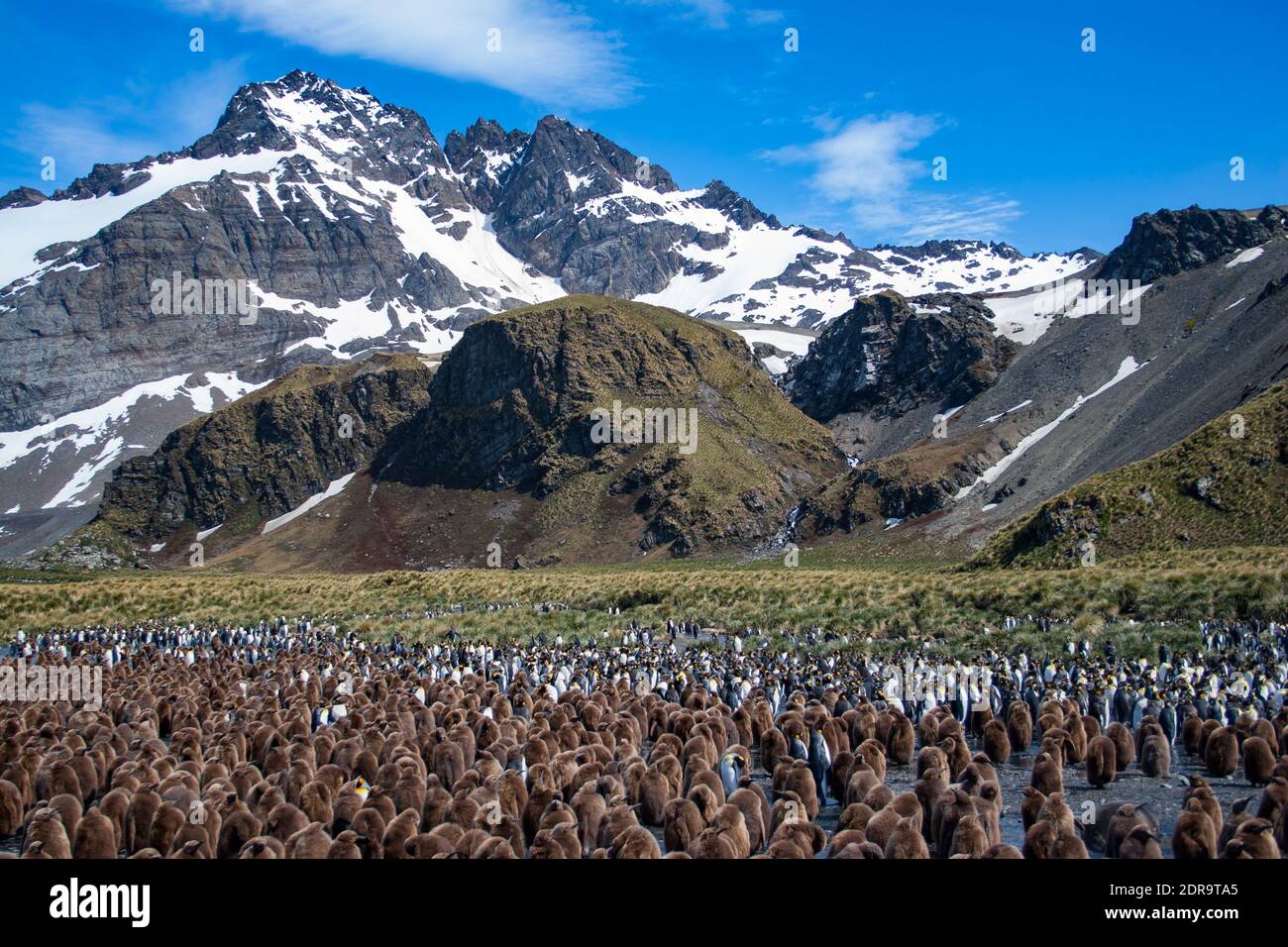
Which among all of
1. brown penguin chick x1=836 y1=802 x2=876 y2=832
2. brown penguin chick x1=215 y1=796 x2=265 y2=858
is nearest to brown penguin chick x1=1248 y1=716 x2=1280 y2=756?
brown penguin chick x1=836 y1=802 x2=876 y2=832

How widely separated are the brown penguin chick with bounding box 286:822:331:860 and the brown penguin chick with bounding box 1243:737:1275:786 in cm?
1280

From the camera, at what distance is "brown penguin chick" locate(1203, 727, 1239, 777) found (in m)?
14.3

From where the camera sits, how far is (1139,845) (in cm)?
916

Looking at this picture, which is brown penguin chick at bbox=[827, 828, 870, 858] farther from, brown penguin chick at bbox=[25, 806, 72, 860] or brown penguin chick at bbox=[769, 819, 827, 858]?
brown penguin chick at bbox=[25, 806, 72, 860]


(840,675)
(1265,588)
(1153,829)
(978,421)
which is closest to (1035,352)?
(978,421)

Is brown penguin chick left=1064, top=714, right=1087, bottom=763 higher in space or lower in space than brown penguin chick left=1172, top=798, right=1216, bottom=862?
lower

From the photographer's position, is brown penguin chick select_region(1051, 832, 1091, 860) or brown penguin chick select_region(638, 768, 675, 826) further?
brown penguin chick select_region(638, 768, 675, 826)

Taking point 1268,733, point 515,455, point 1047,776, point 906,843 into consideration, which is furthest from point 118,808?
point 515,455

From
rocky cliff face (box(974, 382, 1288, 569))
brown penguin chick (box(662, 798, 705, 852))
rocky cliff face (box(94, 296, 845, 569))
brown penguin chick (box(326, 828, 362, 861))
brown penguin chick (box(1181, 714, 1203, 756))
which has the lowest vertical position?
brown penguin chick (box(1181, 714, 1203, 756))

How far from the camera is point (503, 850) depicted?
9.16 meters

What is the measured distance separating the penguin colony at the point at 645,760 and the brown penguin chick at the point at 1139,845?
0.02 metres

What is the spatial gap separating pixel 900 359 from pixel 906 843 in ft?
446
